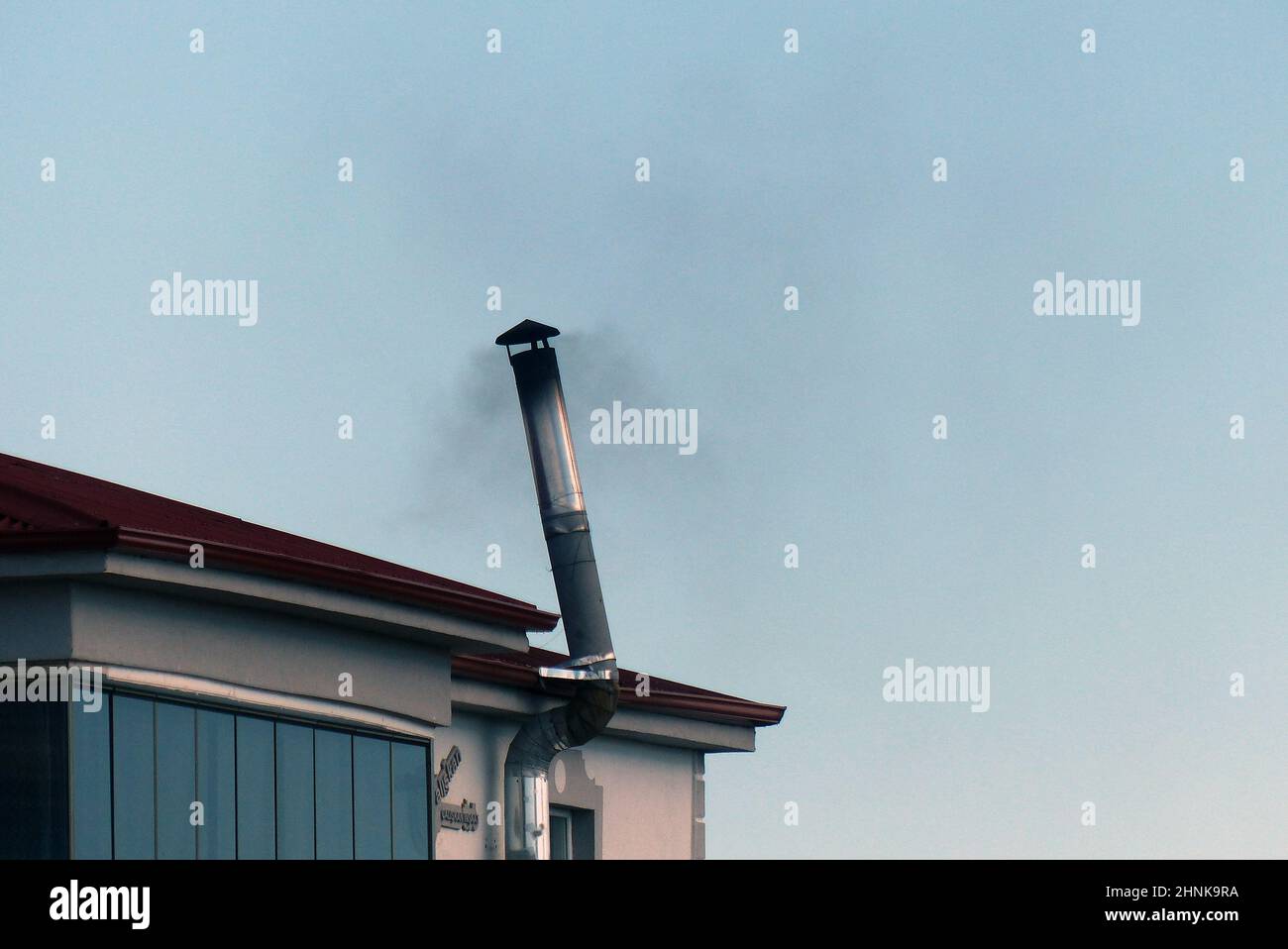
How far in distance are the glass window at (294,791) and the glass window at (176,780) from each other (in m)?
1.15

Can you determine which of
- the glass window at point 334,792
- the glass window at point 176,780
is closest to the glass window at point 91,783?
the glass window at point 176,780

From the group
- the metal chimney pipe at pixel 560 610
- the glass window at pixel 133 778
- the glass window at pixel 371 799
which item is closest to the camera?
the glass window at pixel 133 778

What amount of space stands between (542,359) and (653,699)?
438cm

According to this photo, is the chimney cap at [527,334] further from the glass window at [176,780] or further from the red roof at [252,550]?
the glass window at [176,780]

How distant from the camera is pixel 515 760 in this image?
2108 centimetres

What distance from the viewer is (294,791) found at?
17.1 meters

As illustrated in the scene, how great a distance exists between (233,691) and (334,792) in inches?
69.4

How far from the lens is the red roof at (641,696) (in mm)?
20312

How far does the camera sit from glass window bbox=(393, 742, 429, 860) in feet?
61.2

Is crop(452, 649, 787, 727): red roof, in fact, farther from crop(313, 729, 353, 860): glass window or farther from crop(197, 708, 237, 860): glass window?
crop(197, 708, 237, 860): glass window

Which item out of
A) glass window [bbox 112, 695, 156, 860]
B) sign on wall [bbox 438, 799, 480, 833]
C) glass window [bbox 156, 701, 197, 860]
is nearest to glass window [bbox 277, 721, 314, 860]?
glass window [bbox 156, 701, 197, 860]
